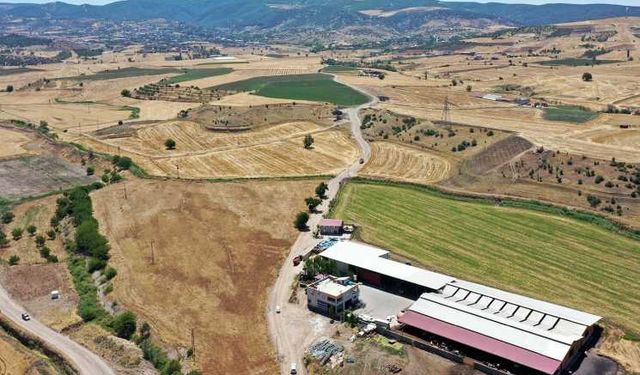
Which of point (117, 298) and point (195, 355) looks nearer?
point (195, 355)

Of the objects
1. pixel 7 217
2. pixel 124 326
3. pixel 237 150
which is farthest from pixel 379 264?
pixel 237 150

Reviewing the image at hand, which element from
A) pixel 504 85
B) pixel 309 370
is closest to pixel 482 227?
pixel 309 370

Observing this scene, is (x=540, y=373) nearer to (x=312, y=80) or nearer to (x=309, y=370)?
(x=309, y=370)

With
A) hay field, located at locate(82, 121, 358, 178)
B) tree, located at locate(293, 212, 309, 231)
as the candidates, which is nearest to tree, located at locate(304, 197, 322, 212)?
tree, located at locate(293, 212, 309, 231)

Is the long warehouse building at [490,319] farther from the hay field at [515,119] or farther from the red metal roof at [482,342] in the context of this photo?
the hay field at [515,119]

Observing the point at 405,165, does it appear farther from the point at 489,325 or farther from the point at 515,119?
the point at 489,325

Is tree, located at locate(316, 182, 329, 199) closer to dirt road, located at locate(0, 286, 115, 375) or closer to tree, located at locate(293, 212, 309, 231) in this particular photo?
tree, located at locate(293, 212, 309, 231)
